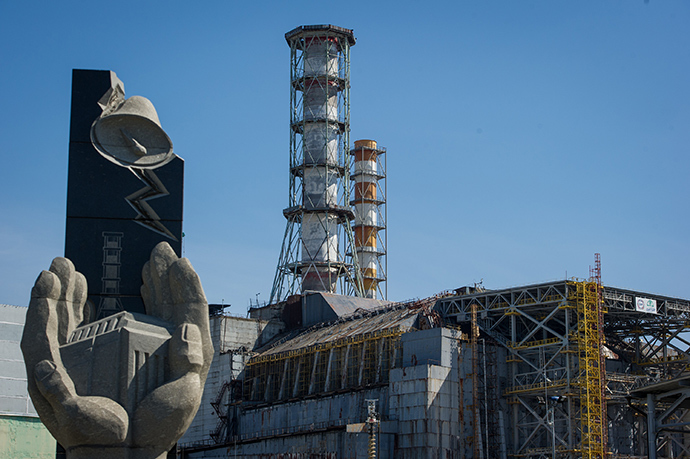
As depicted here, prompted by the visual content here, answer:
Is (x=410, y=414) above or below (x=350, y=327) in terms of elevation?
below

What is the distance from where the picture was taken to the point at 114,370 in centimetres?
3238

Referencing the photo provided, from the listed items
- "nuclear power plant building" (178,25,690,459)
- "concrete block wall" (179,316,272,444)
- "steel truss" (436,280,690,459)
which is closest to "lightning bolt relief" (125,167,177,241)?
"nuclear power plant building" (178,25,690,459)

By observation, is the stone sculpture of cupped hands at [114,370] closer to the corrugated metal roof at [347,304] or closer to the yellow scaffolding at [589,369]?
the yellow scaffolding at [589,369]

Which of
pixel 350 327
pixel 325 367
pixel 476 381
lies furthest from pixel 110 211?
pixel 350 327

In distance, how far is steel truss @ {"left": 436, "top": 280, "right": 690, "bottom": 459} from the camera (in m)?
63.3

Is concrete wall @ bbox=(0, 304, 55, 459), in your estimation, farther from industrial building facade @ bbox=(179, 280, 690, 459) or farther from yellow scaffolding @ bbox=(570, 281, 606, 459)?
yellow scaffolding @ bbox=(570, 281, 606, 459)

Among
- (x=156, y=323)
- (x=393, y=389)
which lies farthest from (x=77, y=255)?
(x=393, y=389)

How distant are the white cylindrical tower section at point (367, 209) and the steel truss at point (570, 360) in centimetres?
3550

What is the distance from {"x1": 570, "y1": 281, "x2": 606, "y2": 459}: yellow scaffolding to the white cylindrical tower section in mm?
43588

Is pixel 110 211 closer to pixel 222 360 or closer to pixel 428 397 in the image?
pixel 428 397

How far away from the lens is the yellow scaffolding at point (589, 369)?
6216 cm

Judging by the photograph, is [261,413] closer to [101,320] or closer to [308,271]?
[308,271]

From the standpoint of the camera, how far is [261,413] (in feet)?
250

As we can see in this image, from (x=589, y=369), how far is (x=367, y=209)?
47841 millimetres
